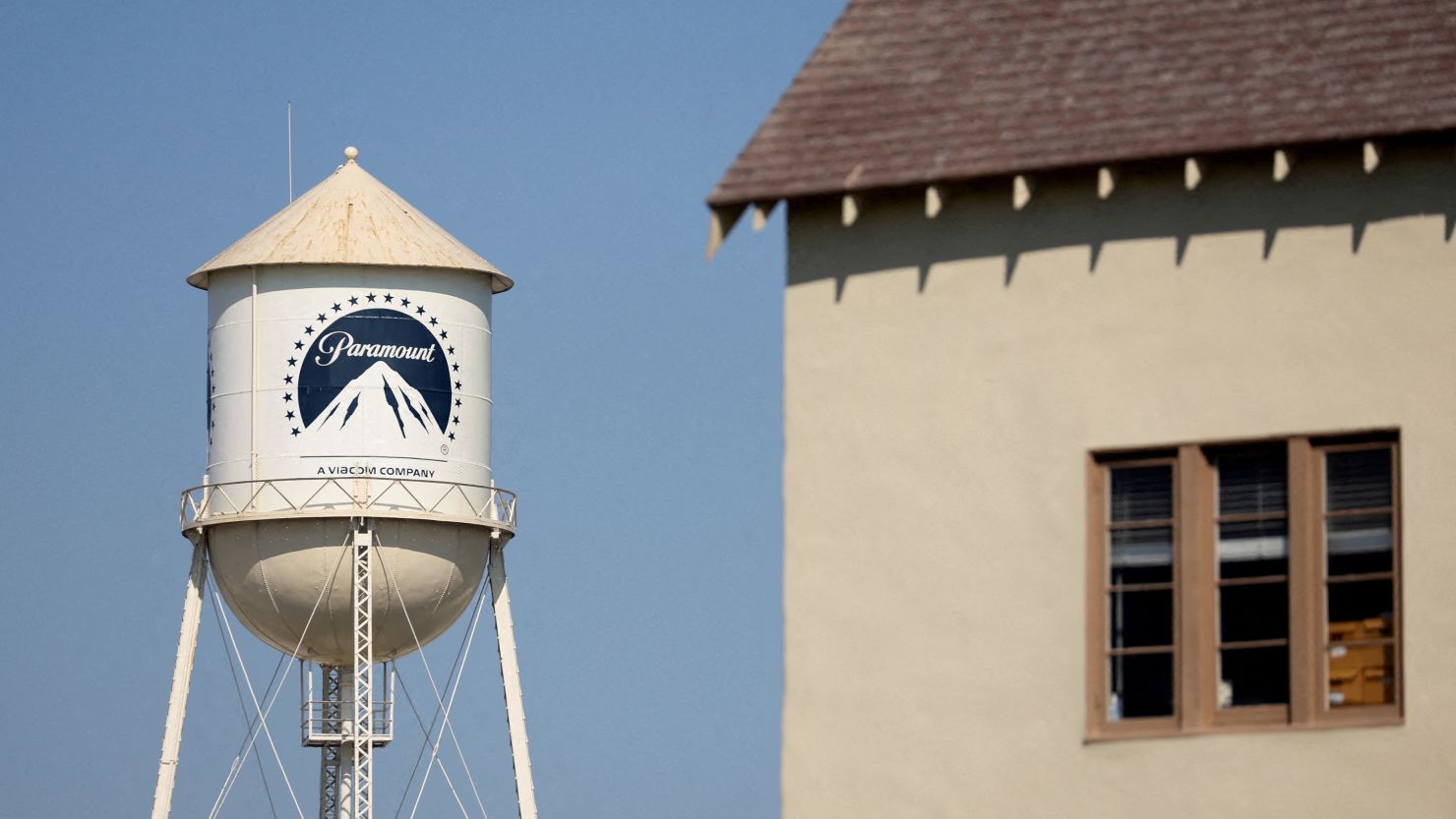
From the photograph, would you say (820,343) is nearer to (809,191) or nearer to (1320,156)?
(809,191)

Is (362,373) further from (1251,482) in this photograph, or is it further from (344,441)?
(1251,482)

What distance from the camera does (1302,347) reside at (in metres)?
20.3

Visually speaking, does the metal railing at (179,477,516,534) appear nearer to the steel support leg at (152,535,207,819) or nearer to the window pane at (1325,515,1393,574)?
the steel support leg at (152,535,207,819)

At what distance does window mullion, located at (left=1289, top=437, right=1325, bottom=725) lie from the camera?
1992 cm

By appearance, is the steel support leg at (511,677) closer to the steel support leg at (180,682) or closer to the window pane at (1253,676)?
the steel support leg at (180,682)

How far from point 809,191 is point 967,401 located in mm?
1897

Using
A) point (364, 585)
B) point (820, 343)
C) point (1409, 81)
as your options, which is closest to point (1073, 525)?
point (820, 343)

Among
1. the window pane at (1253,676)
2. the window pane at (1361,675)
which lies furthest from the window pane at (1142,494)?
the window pane at (1361,675)

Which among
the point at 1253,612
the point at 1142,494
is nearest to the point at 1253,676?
the point at 1253,612

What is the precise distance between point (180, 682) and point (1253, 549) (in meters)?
27.7

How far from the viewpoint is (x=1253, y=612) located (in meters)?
20.3

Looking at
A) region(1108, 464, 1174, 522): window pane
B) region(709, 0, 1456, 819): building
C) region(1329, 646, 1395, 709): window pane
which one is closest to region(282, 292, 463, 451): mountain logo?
region(709, 0, 1456, 819): building

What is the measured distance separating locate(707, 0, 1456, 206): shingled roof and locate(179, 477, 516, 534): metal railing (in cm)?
2239

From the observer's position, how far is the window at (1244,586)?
65.6 ft
